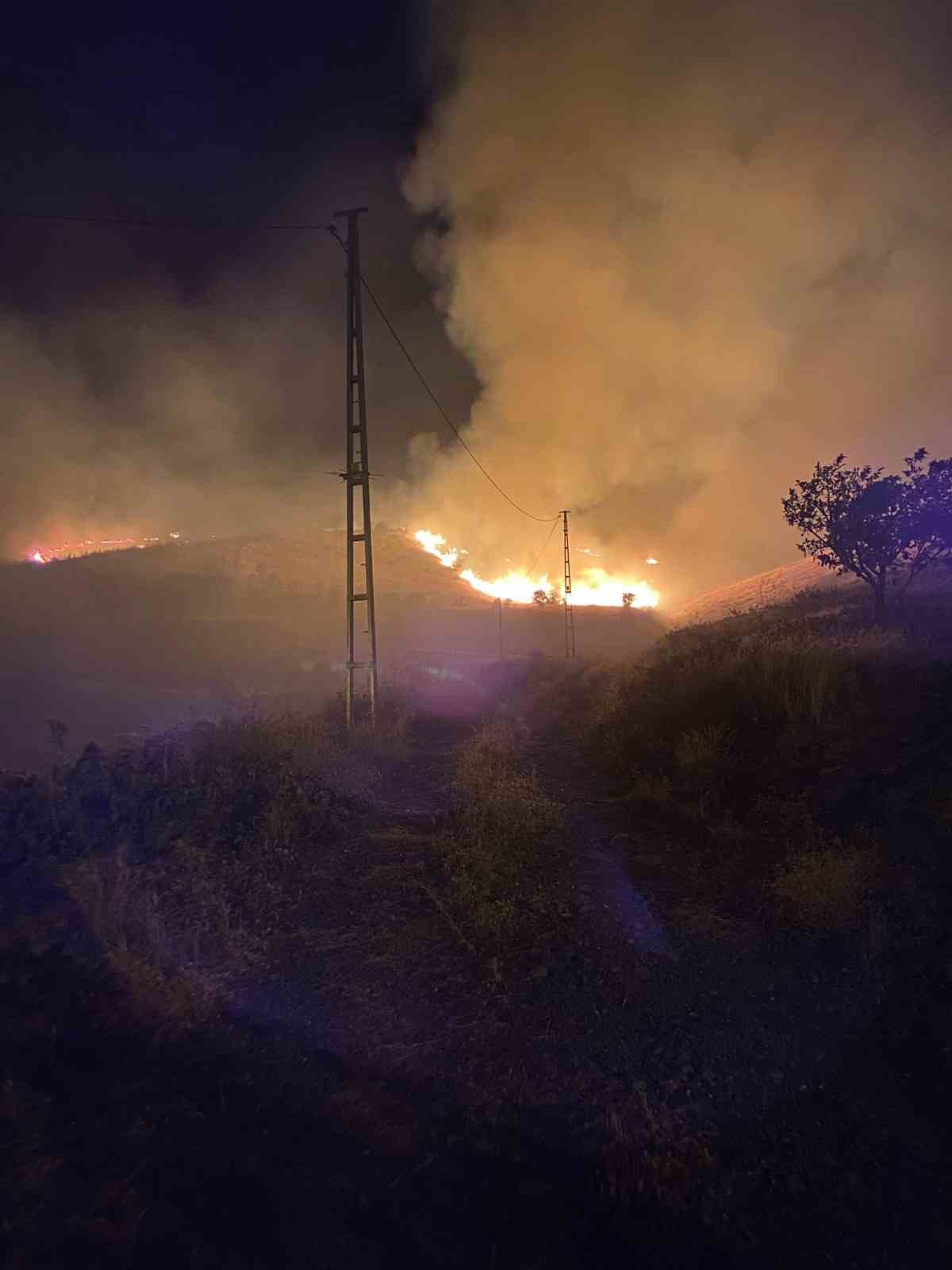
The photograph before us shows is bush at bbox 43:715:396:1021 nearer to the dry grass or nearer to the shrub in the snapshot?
the dry grass

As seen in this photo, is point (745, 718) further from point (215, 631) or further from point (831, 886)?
point (215, 631)

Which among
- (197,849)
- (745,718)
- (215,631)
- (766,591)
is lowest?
(197,849)

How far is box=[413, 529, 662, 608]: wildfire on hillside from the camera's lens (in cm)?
7012

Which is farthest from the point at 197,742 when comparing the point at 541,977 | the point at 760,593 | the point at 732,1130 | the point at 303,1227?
the point at 760,593

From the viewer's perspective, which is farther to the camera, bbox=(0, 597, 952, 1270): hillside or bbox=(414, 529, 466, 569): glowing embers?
bbox=(414, 529, 466, 569): glowing embers

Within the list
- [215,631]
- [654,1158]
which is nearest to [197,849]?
[654,1158]

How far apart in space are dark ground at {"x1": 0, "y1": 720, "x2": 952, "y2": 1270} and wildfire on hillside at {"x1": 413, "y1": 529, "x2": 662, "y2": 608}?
59953 millimetres

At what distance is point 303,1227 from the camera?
247 cm

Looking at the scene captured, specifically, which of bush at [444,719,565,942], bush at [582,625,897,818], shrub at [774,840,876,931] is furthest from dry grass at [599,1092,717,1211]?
bush at [582,625,897,818]

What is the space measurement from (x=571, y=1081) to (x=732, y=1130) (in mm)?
862

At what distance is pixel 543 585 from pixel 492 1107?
7104 cm

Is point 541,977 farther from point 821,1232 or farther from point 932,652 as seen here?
point 932,652

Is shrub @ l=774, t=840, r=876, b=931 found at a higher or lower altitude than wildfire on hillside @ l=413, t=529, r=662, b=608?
lower

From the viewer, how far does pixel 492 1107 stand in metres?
3.19
